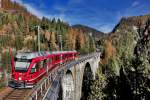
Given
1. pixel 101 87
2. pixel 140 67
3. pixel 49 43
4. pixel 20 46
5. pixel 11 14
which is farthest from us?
pixel 11 14

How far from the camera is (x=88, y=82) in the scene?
7875 centimetres

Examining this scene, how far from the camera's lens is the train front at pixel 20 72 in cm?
2696

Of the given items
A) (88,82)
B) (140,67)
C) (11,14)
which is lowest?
(88,82)

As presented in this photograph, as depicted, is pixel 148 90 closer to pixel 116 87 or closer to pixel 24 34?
pixel 116 87

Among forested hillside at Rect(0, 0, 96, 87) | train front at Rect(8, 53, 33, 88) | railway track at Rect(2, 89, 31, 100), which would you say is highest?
forested hillside at Rect(0, 0, 96, 87)

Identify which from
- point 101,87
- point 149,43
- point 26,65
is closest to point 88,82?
point 101,87

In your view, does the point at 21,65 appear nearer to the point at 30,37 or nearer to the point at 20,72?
the point at 20,72

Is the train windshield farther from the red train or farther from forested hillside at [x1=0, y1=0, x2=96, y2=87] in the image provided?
forested hillside at [x1=0, y1=0, x2=96, y2=87]

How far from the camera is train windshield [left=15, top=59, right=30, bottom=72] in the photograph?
27384 mm

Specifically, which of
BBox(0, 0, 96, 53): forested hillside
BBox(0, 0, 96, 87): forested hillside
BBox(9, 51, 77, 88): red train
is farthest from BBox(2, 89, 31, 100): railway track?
BBox(0, 0, 96, 53): forested hillside

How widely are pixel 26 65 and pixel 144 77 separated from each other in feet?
86.3

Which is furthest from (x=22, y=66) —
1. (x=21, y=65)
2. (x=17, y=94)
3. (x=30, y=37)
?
(x=30, y=37)

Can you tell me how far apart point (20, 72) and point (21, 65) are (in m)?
0.73

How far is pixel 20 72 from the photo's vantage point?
2727 cm
